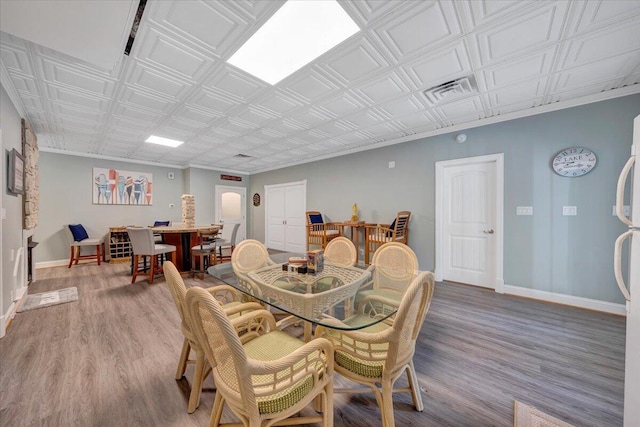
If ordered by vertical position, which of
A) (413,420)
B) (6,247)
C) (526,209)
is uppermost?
(526,209)

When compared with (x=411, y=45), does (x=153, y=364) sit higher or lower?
lower

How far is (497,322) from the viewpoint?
2504 mm

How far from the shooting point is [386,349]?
1.23 metres

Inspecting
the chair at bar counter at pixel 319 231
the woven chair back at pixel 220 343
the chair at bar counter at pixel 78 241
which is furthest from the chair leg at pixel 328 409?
the chair at bar counter at pixel 78 241

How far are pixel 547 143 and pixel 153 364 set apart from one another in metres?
4.87

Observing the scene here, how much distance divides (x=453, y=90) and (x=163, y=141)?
16.0 feet

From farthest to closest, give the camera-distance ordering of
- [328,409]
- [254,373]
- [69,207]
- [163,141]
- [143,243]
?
[69,207]
[163,141]
[143,243]
[328,409]
[254,373]

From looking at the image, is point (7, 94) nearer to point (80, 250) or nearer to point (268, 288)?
point (268, 288)

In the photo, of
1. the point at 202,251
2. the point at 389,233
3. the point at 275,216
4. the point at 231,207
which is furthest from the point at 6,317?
→ the point at 231,207

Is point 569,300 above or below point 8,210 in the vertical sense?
below

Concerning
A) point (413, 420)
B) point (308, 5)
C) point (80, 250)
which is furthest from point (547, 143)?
point (80, 250)

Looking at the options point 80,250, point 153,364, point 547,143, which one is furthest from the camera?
point 80,250

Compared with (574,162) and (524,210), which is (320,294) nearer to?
(524,210)

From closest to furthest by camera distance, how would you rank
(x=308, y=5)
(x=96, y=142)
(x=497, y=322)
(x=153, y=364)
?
(x=308, y=5)
(x=153, y=364)
(x=497, y=322)
(x=96, y=142)
